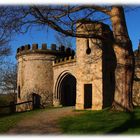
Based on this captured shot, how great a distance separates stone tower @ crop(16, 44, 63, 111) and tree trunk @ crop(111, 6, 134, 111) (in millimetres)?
15418

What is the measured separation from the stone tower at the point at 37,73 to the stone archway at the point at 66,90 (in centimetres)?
91

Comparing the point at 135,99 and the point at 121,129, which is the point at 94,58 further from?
the point at 121,129

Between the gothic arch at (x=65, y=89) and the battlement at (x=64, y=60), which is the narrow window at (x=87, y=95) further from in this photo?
the gothic arch at (x=65, y=89)

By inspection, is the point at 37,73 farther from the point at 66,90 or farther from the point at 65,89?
the point at 66,90

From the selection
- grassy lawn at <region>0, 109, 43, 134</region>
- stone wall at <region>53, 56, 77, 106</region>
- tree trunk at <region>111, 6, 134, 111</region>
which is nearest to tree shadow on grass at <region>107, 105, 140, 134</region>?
tree trunk at <region>111, 6, 134, 111</region>

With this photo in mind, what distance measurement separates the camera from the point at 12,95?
47.6 meters

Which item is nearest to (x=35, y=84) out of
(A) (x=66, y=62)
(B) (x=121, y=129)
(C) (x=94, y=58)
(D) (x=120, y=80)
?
(A) (x=66, y=62)

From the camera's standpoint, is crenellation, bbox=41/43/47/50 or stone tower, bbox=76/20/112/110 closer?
stone tower, bbox=76/20/112/110

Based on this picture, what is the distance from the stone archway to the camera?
31.9 m

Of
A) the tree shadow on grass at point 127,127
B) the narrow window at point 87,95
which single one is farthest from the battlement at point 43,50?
the tree shadow on grass at point 127,127

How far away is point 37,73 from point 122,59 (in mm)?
16479

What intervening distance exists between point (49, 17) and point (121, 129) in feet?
22.7

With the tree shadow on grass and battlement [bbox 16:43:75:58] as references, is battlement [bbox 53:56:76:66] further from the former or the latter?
the tree shadow on grass

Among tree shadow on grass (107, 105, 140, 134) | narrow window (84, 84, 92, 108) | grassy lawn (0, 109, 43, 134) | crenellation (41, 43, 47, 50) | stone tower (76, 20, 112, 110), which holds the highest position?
crenellation (41, 43, 47, 50)
